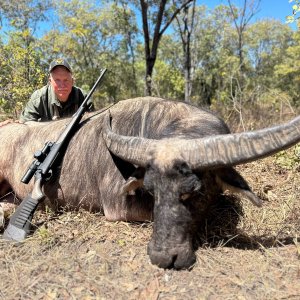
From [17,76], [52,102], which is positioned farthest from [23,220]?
[17,76]

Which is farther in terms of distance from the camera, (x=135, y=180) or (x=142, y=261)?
(x=135, y=180)

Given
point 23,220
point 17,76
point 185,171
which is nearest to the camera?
point 185,171

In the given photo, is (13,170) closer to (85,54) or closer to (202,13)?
(85,54)

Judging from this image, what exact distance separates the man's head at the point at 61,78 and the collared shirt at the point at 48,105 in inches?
11.9

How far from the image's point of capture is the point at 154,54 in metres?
16.4

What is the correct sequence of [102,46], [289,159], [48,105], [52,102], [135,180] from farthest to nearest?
[102,46]
[48,105]
[52,102]
[289,159]
[135,180]

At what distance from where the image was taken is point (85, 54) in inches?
1213

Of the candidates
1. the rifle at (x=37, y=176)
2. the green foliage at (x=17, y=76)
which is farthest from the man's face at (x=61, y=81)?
the green foliage at (x=17, y=76)

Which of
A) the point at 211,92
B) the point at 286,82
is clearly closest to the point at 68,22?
the point at 211,92

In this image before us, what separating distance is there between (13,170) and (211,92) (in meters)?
35.9

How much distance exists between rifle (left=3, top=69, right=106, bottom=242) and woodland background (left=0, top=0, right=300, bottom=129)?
150 inches

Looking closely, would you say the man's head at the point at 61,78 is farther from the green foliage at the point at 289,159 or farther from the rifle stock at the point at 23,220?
the green foliage at the point at 289,159

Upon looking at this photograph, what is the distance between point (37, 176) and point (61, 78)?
2214mm

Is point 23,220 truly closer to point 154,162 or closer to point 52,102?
point 154,162
